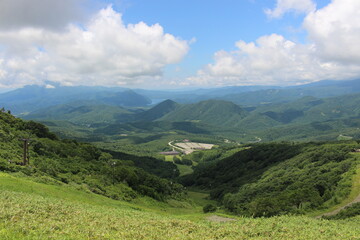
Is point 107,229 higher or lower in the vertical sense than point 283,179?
higher

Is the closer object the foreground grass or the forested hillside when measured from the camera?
the foreground grass

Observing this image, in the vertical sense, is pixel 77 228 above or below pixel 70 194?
above

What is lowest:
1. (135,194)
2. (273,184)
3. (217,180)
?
(217,180)

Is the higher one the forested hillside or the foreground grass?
the foreground grass

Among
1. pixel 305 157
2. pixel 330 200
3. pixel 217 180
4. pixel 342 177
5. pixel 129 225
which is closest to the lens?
pixel 129 225

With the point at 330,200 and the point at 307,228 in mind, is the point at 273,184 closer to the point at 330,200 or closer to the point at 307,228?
the point at 330,200

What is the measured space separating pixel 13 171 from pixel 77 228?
93.2 ft

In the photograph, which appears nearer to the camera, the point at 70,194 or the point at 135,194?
the point at 70,194

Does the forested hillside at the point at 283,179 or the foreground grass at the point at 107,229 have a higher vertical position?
the foreground grass at the point at 107,229

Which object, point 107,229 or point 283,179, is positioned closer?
point 107,229

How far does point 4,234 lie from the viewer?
43.3 ft

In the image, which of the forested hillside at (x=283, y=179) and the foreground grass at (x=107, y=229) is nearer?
the foreground grass at (x=107, y=229)

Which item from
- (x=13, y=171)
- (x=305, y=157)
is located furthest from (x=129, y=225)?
(x=305, y=157)

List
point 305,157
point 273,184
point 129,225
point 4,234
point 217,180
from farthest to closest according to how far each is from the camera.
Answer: point 217,180 → point 305,157 → point 273,184 → point 129,225 → point 4,234
